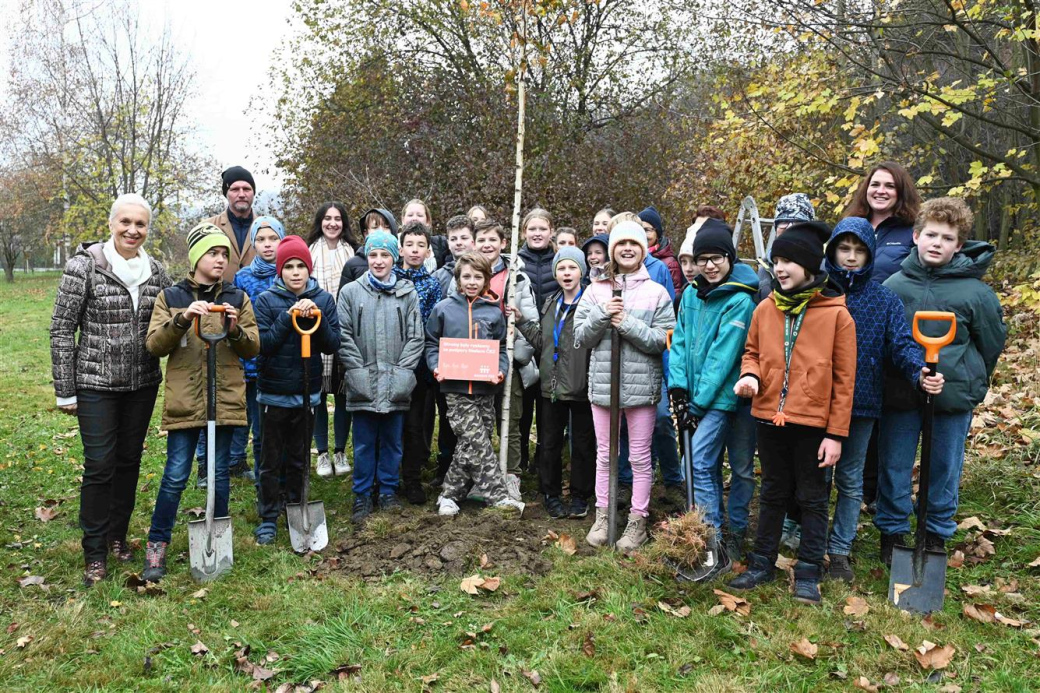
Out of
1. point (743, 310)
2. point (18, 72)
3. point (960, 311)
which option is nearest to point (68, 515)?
point (743, 310)

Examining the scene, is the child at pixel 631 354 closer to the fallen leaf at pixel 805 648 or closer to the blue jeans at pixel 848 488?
the blue jeans at pixel 848 488

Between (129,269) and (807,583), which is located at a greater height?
(129,269)

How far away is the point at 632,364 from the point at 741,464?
100 cm

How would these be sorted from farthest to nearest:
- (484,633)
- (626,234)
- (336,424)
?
(336,424) < (626,234) < (484,633)

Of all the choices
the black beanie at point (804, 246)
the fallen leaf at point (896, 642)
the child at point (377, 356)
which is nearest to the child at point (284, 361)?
the child at point (377, 356)

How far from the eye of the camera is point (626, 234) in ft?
17.0

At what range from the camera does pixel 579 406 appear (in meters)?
5.76

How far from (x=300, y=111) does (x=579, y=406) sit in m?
13.6

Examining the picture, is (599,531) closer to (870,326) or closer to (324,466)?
(870,326)

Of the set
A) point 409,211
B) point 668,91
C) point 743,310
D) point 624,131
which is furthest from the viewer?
point 668,91

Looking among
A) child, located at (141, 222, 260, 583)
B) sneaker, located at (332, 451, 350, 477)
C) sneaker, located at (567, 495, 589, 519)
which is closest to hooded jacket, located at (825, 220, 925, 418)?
sneaker, located at (567, 495, 589, 519)

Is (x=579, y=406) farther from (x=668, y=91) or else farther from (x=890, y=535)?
(x=668, y=91)

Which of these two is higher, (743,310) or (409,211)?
(409,211)

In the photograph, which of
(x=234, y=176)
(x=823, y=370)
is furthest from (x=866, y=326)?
(x=234, y=176)
